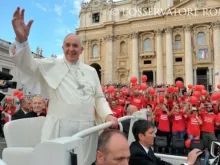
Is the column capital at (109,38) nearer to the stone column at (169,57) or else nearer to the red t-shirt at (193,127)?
the stone column at (169,57)

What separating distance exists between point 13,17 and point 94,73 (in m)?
1.04

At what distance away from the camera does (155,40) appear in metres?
35.8

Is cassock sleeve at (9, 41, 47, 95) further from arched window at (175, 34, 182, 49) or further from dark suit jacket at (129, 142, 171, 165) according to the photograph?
arched window at (175, 34, 182, 49)

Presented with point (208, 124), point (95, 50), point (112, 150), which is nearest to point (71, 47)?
point (112, 150)

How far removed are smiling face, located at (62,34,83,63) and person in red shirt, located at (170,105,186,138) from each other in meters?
6.09

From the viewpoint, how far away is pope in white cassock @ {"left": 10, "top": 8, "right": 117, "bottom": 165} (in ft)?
7.15

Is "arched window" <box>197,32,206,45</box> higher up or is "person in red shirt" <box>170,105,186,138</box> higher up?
"arched window" <box>197,32,206,45</box>

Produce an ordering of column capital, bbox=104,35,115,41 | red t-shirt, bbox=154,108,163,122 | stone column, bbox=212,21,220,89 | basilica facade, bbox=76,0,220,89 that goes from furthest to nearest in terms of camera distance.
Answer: column capital, bbox=104,35,115,41
basilica facade, bbox=76,0,220,89
stone column, bbox=212,21,220,89
red t-shirt, bbox=154,108,163,122

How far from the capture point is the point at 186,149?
23.8ft

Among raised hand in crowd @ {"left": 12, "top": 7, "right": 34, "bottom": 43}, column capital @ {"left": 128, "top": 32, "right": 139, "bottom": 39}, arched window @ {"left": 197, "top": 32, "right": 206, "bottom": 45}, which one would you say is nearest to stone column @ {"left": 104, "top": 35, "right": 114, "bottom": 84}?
column capital @ {"left": 128, "top": 32, "right": 139, "bottom": 39}

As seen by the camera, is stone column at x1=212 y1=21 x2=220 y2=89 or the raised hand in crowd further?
stone column at x1=212 y1=21 x2=220 y2=89

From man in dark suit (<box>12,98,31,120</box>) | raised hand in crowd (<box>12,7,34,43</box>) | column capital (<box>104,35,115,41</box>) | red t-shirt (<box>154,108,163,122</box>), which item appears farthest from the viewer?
column capital (<box>104,35,115,41</box>)

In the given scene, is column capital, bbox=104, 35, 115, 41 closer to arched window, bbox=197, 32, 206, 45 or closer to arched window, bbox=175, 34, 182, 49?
arched window, bbox=175, 34, 182, 49

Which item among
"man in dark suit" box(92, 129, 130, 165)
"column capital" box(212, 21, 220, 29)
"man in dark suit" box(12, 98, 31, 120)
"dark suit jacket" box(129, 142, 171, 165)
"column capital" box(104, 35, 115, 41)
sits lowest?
"dark suit jacket" box(129, 142, 171, 165)
